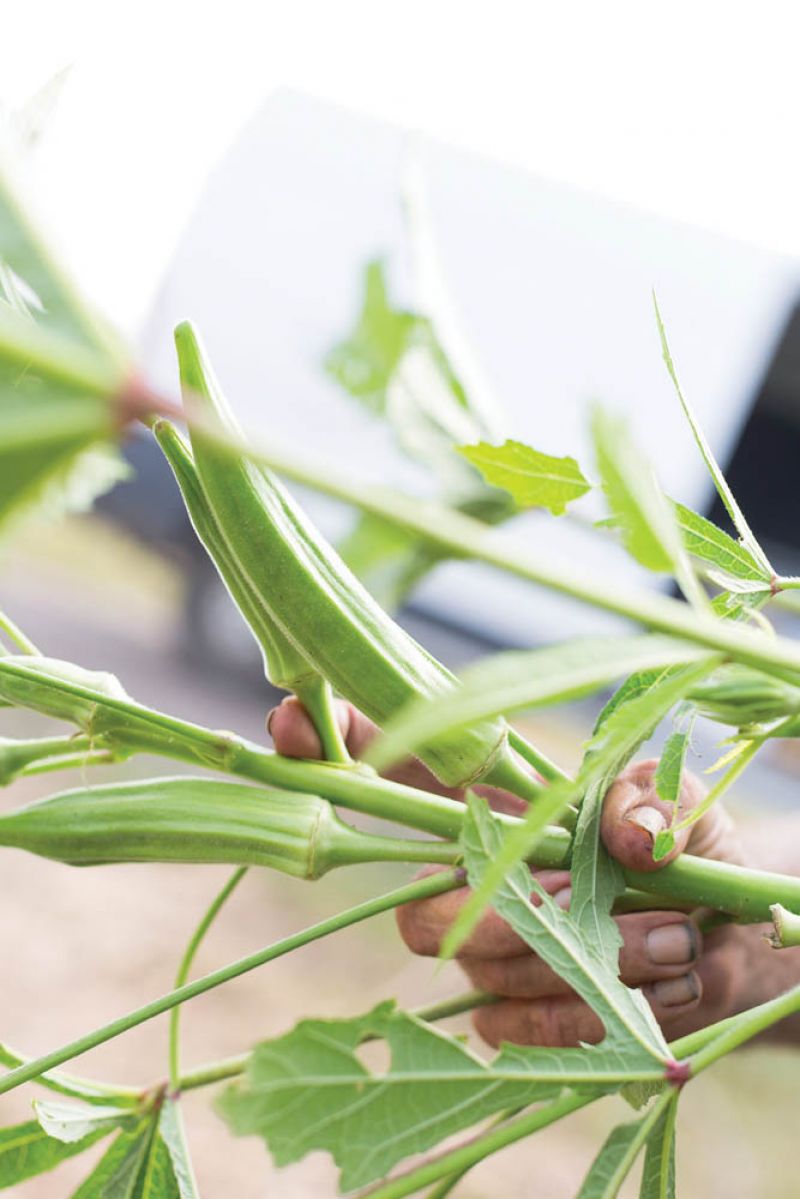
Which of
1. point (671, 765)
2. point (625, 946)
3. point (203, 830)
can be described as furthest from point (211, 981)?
point (625, 946)

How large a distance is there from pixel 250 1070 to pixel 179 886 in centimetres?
218

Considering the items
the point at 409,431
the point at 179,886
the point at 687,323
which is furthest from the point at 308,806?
the point at 179,886

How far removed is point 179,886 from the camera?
238cm

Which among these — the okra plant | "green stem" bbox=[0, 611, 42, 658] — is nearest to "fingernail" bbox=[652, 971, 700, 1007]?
the okra plant

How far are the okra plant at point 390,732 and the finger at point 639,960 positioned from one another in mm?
91

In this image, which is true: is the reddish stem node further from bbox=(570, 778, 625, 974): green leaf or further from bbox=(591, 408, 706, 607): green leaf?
bbox=(591, 408, 706, 607): green leaf

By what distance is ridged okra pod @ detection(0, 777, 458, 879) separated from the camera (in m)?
0.39

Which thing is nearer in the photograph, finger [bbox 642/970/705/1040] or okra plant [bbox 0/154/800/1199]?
okra plant [bbox 0/154/800/1199]

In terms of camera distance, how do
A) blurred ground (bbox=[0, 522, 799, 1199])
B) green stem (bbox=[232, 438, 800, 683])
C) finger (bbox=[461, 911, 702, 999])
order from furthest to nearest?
1. blurred ground (bbox=[0, 522, 799, 1199])
2. finger (bbox=[461, 911, 702, 999])
3. green stem (bbox=[232, 438, 800, 683])

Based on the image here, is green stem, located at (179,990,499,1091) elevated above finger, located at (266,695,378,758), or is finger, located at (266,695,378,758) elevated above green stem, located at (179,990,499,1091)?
finger, located at (266,695,378,758)

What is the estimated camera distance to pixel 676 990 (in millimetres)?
589

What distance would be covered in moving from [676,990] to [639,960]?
0.05 metres

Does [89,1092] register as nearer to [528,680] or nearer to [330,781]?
[330,781]

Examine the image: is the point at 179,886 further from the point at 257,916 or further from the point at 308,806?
the point at 308,806
